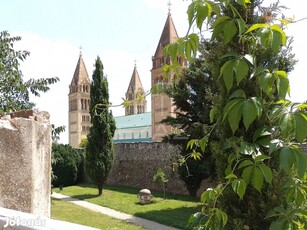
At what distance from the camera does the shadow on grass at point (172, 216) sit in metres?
10.9

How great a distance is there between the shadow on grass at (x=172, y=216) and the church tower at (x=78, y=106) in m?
60.4

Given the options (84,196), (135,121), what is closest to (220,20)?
(84,196)

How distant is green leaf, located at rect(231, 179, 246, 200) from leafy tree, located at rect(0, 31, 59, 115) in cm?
694

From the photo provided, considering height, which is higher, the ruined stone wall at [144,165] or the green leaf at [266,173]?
the green leaf at [266,173]

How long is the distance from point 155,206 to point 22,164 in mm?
11416

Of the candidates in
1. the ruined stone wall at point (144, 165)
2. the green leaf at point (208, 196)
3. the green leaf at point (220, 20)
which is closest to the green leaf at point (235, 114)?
the green leaf at point (220, 20)

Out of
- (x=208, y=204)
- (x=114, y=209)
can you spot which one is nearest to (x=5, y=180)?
(x=208, y=204)

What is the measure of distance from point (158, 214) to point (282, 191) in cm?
1139

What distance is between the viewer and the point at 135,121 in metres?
75.3

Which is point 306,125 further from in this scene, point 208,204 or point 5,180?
point 5,180

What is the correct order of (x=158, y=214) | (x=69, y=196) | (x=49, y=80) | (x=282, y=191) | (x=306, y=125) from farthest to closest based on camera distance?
(x=69, y=196) < (x=158, y=214) < (x=49, y=80) < (x=282, y=191) < (x=306, y=125)

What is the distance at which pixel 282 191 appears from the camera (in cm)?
146

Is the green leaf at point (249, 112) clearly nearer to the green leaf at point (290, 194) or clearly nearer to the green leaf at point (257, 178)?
the green leaf at point (257, 178)

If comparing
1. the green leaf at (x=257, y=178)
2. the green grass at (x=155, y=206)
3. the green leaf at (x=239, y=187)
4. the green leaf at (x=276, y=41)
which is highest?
the green leaf at (x=276, y=41)
